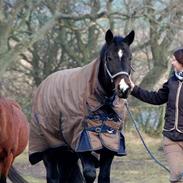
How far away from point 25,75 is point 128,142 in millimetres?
3487

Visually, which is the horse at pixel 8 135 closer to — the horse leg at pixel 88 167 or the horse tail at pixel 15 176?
the horse tail at pixel 15 176

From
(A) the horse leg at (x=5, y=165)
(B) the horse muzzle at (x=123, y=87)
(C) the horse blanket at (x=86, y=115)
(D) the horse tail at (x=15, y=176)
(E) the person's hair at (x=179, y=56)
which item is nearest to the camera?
(B) the horse muzzle at (x=123, y=87)

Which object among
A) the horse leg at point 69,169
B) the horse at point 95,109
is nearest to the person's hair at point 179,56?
the horse at point 95,109

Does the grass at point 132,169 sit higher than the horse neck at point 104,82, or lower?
lower

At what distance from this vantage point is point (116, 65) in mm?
5750

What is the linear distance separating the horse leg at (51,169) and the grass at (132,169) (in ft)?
8.72

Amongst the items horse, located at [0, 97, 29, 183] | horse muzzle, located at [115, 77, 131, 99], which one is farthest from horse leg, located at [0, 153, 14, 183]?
horse muzzle, located at [115, 77, 131, 99]

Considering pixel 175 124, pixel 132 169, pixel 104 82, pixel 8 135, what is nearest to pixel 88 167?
pixel 104 82

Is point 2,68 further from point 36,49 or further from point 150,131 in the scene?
point 150,131

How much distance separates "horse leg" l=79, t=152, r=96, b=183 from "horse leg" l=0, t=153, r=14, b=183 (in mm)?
1270

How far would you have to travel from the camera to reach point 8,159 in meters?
7.10

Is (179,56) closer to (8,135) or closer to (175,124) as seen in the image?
(175,124)

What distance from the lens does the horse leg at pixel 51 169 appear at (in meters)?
7.13

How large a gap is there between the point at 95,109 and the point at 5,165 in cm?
163
